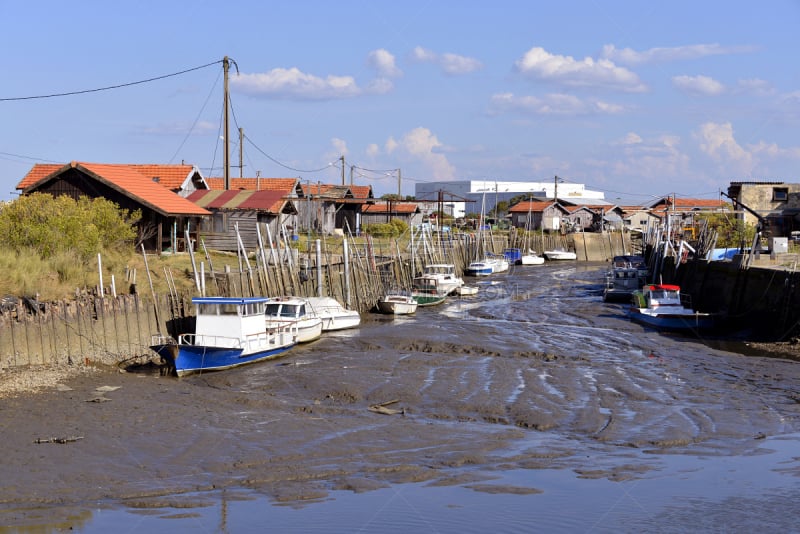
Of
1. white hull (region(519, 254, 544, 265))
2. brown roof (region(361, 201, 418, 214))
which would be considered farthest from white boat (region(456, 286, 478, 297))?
brown roof (region(361, 201, 418, 214))

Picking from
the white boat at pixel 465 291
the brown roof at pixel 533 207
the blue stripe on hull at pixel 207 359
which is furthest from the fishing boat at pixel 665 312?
the brown roof at pixel 533 207

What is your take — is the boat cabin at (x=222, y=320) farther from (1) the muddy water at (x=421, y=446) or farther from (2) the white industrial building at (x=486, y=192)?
(2) the white industrial building at (x=486, y=192)

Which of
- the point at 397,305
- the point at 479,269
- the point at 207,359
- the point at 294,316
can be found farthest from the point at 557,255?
the point at 207,359

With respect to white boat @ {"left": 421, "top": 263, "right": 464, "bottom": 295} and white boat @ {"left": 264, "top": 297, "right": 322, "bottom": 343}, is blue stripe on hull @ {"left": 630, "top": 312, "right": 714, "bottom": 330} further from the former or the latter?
white boat @ {"left": 421, "top": 263, "right": 464, "bottom": 295}

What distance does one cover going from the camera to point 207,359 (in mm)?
28969

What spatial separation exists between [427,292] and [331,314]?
15157 mm

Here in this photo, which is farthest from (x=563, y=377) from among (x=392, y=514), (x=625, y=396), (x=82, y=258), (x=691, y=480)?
(x=82, y=258)

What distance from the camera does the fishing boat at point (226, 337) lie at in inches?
1137

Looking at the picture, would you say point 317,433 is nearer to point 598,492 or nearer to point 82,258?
point 598,492

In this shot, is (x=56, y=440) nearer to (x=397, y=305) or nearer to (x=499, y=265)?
(x=397, y=305)

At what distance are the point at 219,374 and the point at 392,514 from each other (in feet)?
49.0

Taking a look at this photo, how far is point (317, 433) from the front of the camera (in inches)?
818

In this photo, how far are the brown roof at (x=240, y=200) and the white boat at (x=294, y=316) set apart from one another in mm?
19597

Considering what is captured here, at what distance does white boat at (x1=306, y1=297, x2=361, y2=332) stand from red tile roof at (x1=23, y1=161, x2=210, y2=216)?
1011 centimetres
